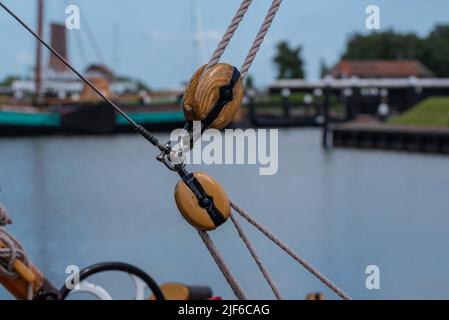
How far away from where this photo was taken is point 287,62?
10881 cm

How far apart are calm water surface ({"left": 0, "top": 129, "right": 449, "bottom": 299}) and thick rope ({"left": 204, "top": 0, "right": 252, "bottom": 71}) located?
392 inches

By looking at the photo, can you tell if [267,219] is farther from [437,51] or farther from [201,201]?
[437,51]

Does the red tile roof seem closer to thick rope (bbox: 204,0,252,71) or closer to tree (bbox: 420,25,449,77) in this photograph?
tree (bbox: 420,25,449,77)

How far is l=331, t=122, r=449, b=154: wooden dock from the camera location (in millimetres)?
40500

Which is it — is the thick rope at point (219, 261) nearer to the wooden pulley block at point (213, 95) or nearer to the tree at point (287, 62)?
the wooden pulley block at point (213, 95)

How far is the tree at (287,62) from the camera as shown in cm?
10859

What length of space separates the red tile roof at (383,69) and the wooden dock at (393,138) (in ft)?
190

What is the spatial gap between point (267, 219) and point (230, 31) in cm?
1936

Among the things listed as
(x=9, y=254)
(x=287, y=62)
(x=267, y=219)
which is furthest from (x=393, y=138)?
(x=287, y=62)

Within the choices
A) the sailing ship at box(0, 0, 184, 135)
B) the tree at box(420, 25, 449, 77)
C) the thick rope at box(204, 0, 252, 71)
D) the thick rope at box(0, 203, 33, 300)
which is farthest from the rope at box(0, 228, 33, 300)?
the tree at box(420, 25, 449, 77)

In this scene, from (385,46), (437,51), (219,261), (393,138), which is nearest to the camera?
(219,261)

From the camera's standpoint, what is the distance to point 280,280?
13836mm

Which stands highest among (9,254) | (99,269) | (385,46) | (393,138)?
(385,46)

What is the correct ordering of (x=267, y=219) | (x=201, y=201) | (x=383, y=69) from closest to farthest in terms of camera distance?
(x=201, y=201)
(x=267, y=219)
(x=383, y=69)
